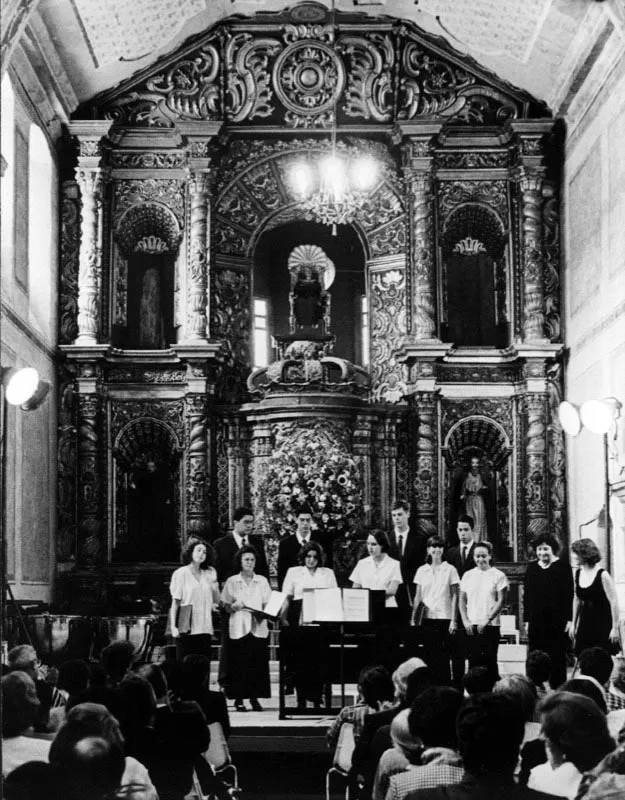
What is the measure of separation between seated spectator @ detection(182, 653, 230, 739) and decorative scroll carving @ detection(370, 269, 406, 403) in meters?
11.9

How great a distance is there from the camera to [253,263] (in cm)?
2027

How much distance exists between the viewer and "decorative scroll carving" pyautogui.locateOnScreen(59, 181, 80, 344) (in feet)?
62.5

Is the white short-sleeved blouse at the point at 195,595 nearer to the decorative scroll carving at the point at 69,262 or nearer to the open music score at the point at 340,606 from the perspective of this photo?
the open music score at the point at 340,606

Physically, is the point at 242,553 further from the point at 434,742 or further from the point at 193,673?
the point at 434,742

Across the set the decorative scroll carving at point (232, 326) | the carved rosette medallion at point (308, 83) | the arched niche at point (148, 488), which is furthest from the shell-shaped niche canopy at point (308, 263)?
the arched niche at point (148, 488)

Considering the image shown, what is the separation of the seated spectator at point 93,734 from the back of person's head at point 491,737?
1199mm

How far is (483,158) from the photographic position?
19750 mm

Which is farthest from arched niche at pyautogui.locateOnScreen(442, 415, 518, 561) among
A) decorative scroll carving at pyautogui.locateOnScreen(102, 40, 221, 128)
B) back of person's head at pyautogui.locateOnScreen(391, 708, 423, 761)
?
back of person's head at pyautogui.locateOnScreen(391, 708, 423, 761)

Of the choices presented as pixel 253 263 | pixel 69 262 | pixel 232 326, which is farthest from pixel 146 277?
pixel 253 263

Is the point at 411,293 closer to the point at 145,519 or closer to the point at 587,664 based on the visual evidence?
the point at 145,519

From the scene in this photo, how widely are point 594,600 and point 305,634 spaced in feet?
8.56

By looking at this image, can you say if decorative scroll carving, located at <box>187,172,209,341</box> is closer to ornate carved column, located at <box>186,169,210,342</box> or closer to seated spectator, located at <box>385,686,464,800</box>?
ornate carved column, located at <box>186,169,210,342</box>

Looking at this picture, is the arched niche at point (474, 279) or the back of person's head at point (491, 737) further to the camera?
the arched niche at point (474, 279)

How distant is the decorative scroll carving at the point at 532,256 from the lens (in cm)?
1902
